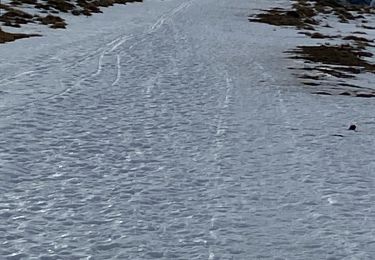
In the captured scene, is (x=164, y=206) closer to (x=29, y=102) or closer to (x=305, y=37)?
(x=29, y=102)

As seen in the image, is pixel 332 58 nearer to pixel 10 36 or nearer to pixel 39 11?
pixel 10 36

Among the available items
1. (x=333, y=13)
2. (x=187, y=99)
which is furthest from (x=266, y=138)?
(x=333, y=13)

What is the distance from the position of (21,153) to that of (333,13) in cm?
5877

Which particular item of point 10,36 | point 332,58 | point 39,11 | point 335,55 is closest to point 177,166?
point 332,58

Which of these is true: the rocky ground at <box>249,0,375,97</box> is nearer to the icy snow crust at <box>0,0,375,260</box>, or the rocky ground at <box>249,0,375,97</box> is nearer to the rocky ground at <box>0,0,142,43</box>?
the icy snow crust at <box>0,0,375,260</box>

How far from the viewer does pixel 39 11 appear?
130 ft

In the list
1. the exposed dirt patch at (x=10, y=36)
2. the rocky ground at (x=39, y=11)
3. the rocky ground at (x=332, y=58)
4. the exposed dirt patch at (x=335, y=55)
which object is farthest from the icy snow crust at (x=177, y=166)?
the rocky ground at (x=39, y=11)

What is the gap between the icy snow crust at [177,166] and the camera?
629 cm

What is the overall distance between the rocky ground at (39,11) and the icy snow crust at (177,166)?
11.6m

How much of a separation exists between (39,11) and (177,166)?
109 feet

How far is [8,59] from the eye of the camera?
1895 cm

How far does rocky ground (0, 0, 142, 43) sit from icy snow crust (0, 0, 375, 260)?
11.6 metres

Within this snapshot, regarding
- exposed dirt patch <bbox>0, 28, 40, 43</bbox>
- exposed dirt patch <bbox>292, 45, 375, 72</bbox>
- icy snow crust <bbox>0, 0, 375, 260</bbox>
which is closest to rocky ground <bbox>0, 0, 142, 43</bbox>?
exposed dirt patch <bbox>0, 28, 40, 43</bbox>

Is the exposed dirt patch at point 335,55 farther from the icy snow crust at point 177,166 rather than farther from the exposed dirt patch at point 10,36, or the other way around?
the exposed dirt patch at point 10,36
